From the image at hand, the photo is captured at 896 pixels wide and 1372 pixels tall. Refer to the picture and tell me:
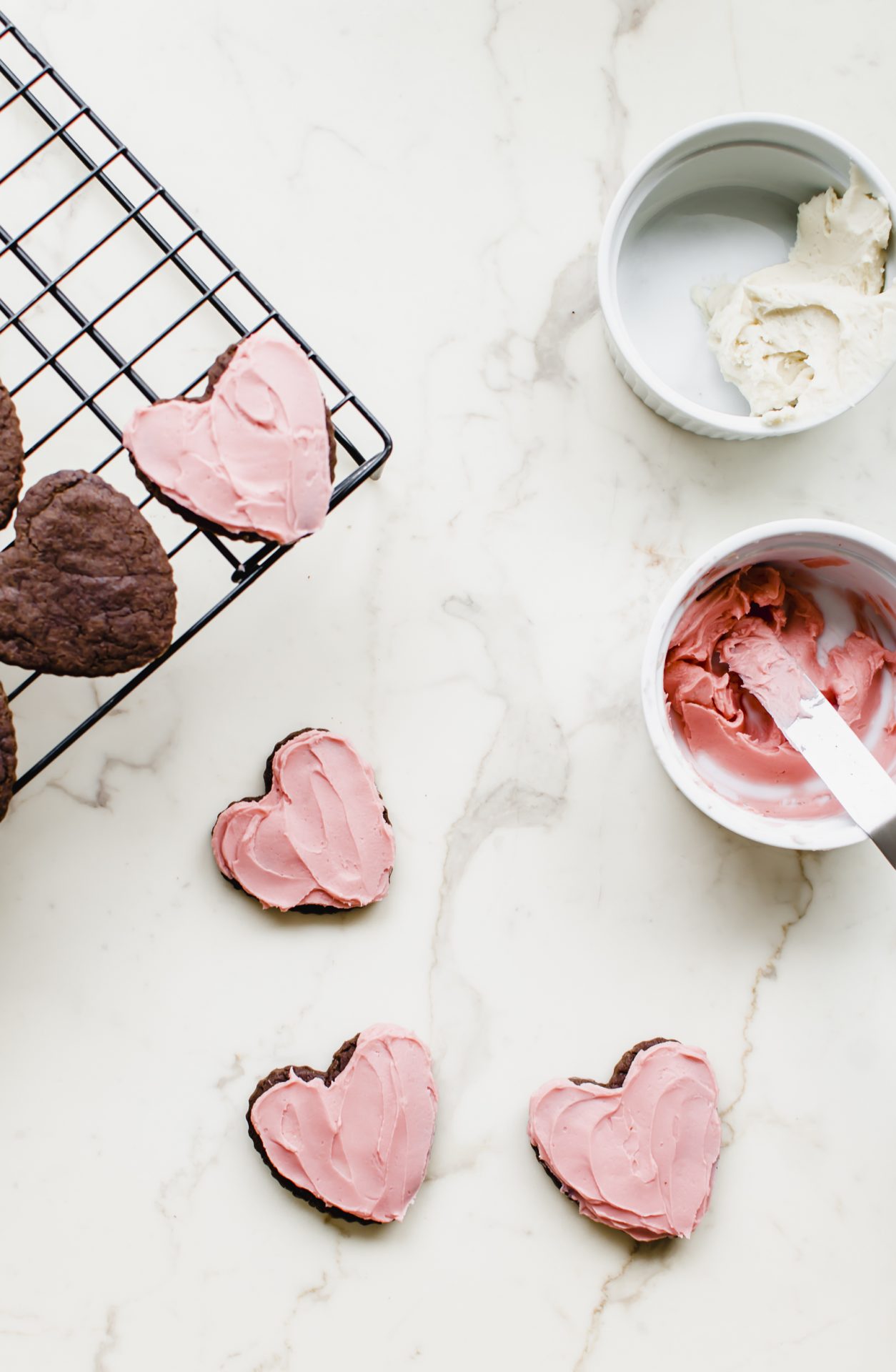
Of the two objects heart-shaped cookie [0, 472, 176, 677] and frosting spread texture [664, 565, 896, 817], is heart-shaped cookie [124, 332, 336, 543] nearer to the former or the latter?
heart-shaped cookie [0, 472, 176, 677]

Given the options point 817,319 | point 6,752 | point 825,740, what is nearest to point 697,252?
point 817,319

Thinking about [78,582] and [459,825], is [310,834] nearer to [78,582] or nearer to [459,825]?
[459,825]

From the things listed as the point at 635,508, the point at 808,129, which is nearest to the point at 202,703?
the point at 635,508

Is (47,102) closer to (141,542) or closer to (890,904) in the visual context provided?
(141,542)

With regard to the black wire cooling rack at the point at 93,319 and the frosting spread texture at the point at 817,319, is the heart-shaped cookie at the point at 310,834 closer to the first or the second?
the black wire cooling rack at the point at 93,319

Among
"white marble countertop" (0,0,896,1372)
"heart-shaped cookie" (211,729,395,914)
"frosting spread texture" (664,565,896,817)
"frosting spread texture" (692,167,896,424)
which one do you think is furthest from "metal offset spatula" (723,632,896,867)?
"heart-shaped cookie" (211,729,395,914)

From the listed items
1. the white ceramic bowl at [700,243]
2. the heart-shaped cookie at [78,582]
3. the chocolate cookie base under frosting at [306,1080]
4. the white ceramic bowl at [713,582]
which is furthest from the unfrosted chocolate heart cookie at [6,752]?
the white ceramic bowl at [700,243]
